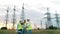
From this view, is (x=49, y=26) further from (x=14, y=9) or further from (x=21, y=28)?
(x=21, y=28)

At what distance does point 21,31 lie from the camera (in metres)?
25.8

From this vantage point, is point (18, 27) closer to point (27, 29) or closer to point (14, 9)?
point (27, 29)

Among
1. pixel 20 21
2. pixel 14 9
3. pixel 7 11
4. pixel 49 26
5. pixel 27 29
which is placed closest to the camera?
pixel 20 21

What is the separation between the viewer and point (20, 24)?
25.4 meters

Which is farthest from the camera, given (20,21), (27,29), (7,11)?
(7,11)

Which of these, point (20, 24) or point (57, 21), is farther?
point (57, 21)

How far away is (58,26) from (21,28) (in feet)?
218

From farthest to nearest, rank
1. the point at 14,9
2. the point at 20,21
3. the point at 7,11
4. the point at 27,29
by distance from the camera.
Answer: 1. the point at 7,11
2. the point at 14,9
3. the point at 27,29
4. the point at 20,21

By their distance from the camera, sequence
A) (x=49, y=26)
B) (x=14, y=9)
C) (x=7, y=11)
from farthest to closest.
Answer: (x=49, y=26) → (x=7, y=11) → (x=14, y=9)

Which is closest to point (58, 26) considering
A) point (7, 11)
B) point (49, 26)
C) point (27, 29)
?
point (49, 26)

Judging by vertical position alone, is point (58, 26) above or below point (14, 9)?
below

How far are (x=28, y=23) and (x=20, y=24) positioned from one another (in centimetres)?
126

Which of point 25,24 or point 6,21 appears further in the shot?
point 6,21

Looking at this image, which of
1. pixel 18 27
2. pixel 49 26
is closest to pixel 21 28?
pixel 18 27
